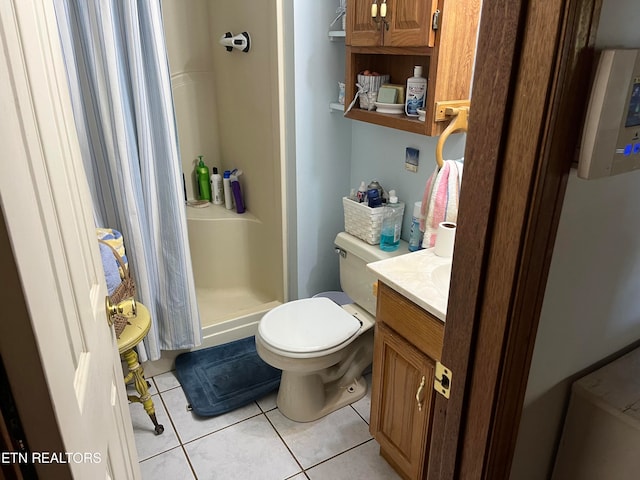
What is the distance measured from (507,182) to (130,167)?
1592 mm

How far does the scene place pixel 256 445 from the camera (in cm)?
194

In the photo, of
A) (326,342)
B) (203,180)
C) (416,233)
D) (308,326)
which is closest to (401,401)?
(326,342)

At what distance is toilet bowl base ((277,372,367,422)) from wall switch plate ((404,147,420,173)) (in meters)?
0.98

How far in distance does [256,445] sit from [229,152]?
5.74 ft

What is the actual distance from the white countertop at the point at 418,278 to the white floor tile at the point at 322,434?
785mm

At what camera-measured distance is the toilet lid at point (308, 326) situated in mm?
1892

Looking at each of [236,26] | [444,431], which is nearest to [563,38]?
[444,431]

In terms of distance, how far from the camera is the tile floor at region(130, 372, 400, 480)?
5.97ft

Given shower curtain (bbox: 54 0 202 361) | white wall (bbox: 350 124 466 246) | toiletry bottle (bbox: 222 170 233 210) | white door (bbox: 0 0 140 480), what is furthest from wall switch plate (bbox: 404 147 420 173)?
white door (bbox: 0 0 140 480)

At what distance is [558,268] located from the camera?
767 millimetres

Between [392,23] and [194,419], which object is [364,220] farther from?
[194,419]

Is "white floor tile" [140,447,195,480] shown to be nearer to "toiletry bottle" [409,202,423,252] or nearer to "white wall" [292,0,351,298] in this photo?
"white wall" [292,0,351,298]

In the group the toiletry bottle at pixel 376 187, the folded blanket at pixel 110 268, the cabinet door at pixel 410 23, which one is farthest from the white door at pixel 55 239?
the toiletry bottle at pixel 376 187

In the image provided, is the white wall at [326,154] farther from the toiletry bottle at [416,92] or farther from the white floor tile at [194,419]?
the white floor tile at [194,419]
